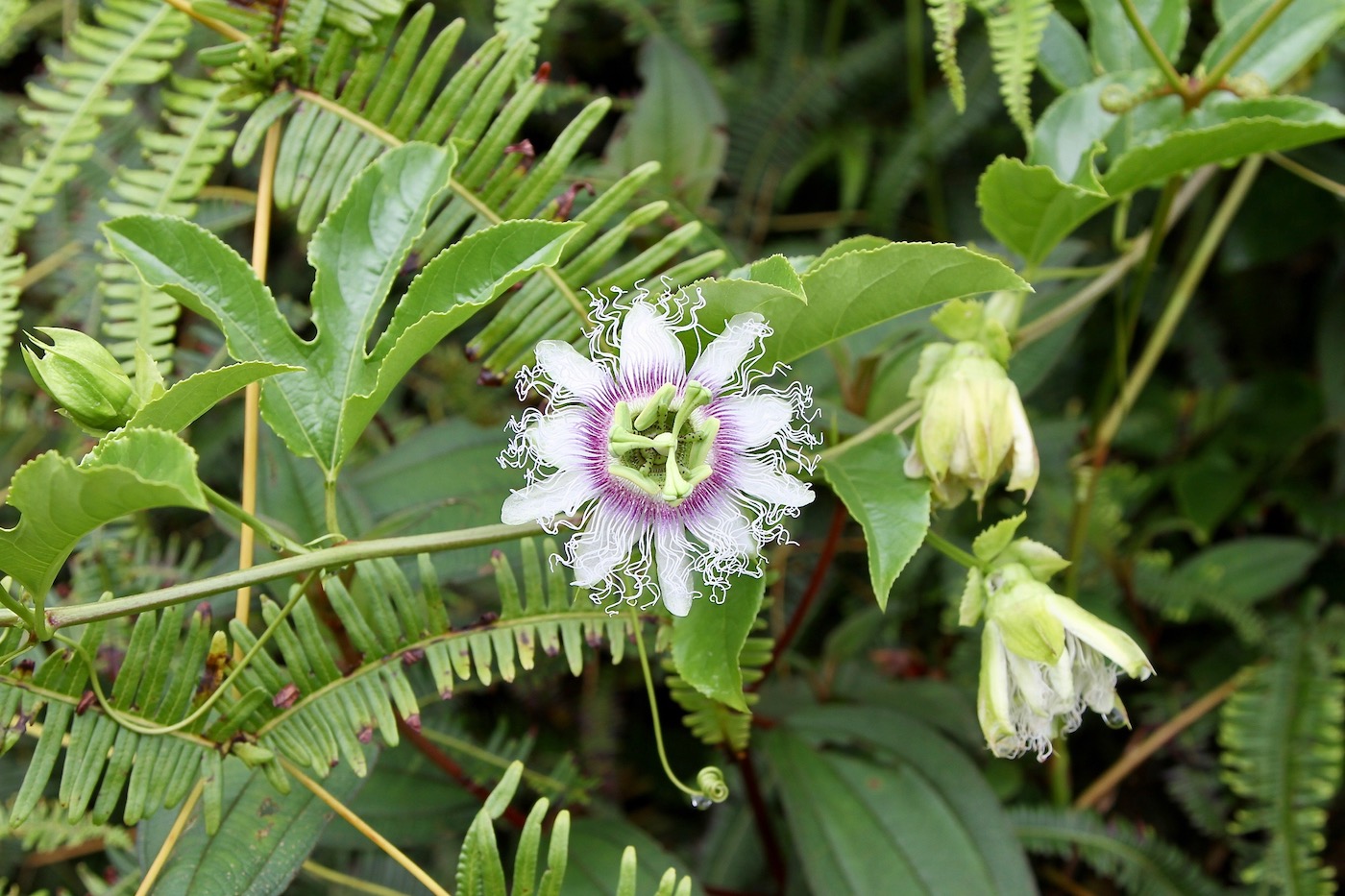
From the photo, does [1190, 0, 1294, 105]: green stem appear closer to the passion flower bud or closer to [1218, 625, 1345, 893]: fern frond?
[1218, 625, 1345, 893]: fern frond

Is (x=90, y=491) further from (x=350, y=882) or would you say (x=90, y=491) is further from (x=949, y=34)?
(x=949, y=34)

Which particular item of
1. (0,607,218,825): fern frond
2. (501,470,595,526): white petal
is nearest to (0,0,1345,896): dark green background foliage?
(0,607,218,825): fern frond

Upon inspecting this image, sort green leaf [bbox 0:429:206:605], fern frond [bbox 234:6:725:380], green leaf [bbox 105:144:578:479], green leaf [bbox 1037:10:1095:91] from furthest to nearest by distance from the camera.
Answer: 1. green leaf [bbox 1037:10:1095:91]
2. fern frond [bbox 234:6:725:380]
3. green leaf [bbox 105:144:578:479]
4. green leaf [bbox 0:429:206:605]

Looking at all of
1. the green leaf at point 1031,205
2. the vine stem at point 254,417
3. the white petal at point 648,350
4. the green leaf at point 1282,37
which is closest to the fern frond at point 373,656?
the vine stem at point 254,417

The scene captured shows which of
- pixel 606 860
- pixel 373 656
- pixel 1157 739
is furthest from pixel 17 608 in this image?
pixel 1157 739

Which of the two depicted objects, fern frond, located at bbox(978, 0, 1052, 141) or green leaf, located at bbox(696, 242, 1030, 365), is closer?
green leaf, located at bbox(696, 242, 1030, 365)

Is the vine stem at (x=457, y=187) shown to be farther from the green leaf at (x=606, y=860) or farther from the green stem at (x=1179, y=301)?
the green stem at (x=1179, y=301)
